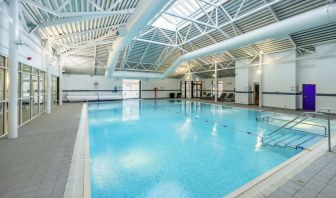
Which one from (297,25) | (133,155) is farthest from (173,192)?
(297,25)

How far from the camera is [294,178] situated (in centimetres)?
245

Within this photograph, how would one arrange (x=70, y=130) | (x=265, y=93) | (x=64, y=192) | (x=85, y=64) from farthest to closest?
(x=85, y=64)
(x=265, y=93)
(x=70, y=130)
(x=64, y=192)

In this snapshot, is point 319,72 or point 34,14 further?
point 319,72

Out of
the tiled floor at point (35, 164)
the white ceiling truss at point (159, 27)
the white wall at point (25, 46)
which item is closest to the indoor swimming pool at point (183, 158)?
the tiled floor at point (35, 164)

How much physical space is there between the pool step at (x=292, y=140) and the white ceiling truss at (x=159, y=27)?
4877mm

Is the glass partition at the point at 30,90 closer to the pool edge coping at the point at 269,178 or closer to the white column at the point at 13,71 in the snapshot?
the white column at the point at 13,71

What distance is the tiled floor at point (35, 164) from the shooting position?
2104 millimetres

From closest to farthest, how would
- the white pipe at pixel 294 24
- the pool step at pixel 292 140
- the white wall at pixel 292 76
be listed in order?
the pool step at pixel 292 140
the white pipe at pixel 294 24
the white wall at pixel 292 76

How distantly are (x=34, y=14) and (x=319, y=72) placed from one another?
1290cm

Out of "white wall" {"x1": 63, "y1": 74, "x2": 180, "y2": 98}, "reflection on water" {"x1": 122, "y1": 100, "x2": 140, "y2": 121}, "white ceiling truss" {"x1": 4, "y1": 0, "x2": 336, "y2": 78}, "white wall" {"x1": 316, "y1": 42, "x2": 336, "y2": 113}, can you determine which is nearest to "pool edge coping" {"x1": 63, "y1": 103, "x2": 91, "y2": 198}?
"white ceiling truss" {"x1": 4, "y1": 0, "x2": 336, "y2": 78}

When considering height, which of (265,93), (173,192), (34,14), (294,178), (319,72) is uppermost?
(34,14)

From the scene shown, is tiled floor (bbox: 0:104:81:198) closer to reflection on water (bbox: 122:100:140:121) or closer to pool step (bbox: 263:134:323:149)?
reflection on water (bbox: 122:100:140:121)

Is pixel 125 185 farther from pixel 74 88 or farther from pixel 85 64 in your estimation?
pixel 74 88

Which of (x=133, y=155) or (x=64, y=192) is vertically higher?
(x=64, y=192)
